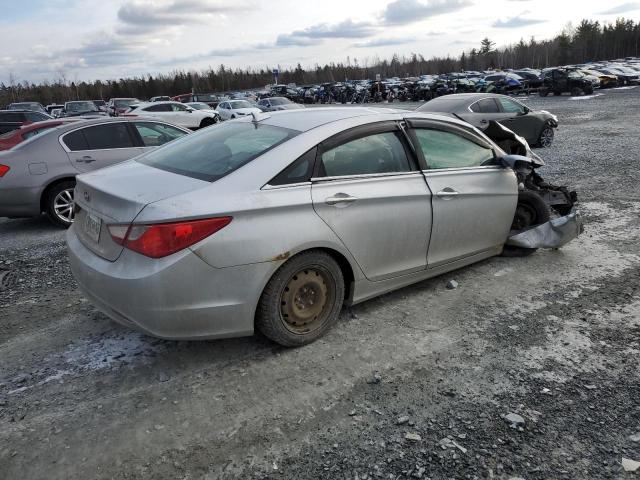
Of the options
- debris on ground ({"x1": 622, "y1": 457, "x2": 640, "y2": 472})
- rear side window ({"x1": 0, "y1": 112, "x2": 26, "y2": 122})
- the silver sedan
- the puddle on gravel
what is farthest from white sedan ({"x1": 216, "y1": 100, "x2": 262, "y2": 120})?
debris on ground ({"x1": 622, "y1": 457, "x2": 640, "y2": 472})

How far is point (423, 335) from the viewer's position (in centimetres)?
367

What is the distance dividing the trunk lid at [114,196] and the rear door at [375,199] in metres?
0.86

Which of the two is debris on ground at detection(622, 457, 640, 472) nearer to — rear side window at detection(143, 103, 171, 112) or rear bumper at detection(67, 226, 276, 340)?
rear bumper at detection(67, 226, 276, 340)

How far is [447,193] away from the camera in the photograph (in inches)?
161

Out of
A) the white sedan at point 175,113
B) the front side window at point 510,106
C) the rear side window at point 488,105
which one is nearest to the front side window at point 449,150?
the rear side window at point 488,105

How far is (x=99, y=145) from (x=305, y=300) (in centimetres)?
527

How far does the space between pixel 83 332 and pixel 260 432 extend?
6.14ft

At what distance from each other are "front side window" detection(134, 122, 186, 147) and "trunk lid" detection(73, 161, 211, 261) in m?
4.40

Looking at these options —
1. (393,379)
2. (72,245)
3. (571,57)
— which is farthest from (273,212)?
(571,57)

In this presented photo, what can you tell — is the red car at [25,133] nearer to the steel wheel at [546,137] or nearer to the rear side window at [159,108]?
the steel wheel at [546,137]

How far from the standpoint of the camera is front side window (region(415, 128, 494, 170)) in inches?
162

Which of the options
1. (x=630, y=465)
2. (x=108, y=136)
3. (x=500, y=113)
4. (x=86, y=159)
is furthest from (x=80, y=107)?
(x=630, y=465)

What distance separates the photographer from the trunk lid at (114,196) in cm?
304

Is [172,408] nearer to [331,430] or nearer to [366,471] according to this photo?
[331,430]
